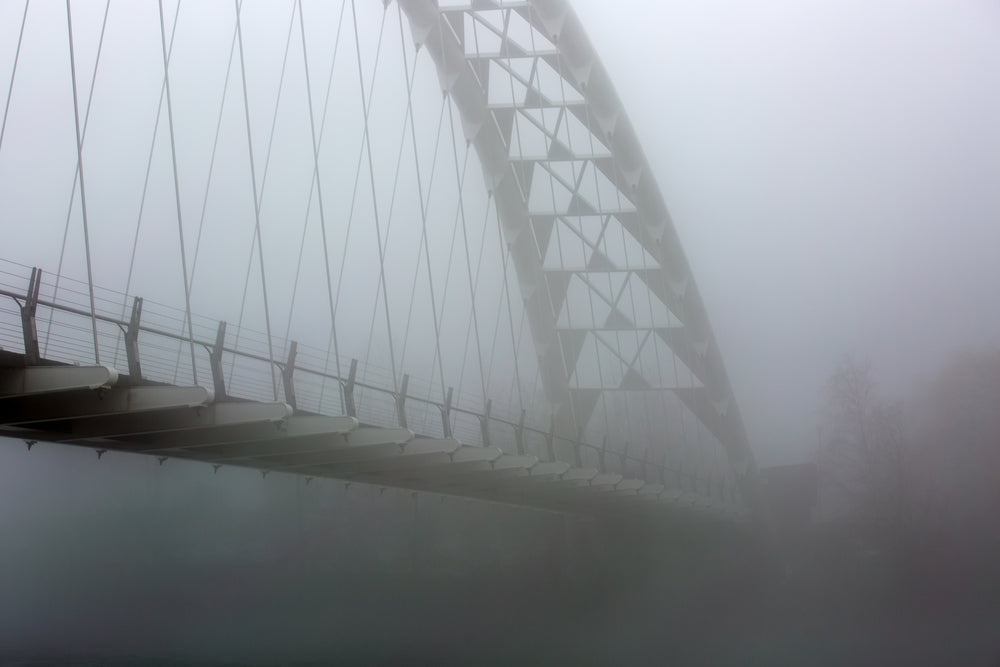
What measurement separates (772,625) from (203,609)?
777 inches

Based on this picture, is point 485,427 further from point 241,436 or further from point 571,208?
point 571,208

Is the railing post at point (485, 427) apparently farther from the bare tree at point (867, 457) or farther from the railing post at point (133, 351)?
the bare tree at point (867, 457)

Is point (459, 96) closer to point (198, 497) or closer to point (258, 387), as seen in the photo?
point (198, 497)

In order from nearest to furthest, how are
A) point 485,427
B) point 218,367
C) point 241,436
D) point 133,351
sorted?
point 133,351 → point 218,367 → point 241,436 → point 485,427

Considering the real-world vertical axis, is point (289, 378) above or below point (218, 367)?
above

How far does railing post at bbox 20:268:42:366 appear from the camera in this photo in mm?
10562

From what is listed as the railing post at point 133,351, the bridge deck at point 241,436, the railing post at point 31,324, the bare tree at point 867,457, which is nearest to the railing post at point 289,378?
the bridge deck at point 241,436

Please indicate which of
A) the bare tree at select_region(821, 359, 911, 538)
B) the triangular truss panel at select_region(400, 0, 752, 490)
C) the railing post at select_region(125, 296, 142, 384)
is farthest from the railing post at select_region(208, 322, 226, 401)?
the bare tree at select_region(821, 359, 911, 538)

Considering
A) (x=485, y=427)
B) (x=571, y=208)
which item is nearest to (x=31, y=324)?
(x=485, y=427)

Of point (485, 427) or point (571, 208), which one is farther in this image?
point (571, 208)

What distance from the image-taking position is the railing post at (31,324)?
10.6 meters

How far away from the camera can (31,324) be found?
10.6 m

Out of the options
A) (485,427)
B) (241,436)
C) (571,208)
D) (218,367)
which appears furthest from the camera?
(571,208)

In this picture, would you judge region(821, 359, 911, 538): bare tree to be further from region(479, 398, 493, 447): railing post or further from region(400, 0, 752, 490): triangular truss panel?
region(479, 398, 493, 447): railing post
